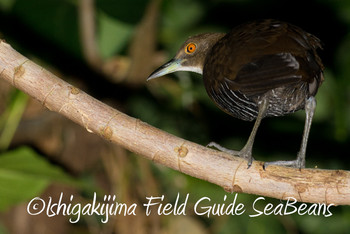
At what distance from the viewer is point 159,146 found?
2486 mm

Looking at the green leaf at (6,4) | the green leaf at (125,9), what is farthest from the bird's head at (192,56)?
the green leaf at (6,4)

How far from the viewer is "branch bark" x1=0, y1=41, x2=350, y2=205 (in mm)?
2443

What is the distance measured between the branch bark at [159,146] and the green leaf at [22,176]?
1168mm

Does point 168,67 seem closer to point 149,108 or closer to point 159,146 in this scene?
point 159,146

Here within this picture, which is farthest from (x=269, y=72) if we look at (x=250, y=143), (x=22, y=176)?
(x=22, y=176)

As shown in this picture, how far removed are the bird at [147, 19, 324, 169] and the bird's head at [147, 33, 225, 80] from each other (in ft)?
1.85

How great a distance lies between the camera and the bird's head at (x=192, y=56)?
134 inches

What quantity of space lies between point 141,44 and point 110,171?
113 cm

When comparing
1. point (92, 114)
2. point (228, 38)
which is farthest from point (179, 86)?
point (92, 114)

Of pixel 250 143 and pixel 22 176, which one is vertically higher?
pixel 250 143

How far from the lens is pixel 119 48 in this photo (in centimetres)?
443

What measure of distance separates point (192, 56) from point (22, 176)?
1.29m

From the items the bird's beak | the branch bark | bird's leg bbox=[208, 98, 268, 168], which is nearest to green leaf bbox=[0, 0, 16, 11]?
the bird's beak

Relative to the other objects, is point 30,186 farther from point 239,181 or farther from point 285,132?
point 285,132
